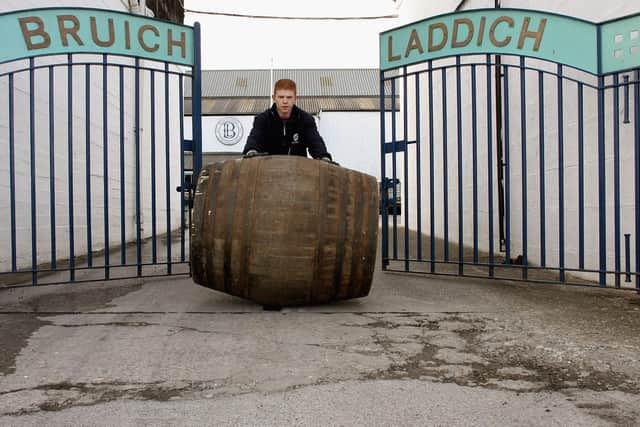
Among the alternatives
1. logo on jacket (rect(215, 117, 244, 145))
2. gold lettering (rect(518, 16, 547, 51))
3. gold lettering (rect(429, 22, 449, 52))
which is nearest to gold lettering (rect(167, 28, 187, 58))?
gold lettering (rect(429, 22, 449, 52))

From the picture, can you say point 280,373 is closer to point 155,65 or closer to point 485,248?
point 485,248

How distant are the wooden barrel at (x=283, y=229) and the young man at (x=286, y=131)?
2.56 ft

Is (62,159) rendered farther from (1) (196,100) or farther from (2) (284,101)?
(2) (284,101)

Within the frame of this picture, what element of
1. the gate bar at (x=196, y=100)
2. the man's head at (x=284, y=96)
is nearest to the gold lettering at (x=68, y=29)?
the gate bar at (x=196, y=100)

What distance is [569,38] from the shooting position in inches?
195

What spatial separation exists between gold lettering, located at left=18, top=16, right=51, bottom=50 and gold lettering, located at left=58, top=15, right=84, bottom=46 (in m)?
0.12

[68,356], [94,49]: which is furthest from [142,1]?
[68,356]

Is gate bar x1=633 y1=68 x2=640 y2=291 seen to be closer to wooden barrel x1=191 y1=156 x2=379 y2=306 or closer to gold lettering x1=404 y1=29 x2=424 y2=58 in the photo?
gold lettering x1=404 y1=29 x2=424 y2=58

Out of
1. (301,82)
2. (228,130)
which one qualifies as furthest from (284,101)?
(301,82)

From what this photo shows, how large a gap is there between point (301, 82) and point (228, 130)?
956cm

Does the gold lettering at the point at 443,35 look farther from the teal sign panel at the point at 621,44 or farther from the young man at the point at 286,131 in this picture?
the young man at the point at 286,131

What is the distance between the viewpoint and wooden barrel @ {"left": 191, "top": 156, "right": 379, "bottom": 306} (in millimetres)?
3766

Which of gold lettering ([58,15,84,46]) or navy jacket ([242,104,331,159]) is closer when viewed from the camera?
navy jacket ([242,104,331,159])

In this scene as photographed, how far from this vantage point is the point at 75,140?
780cm
